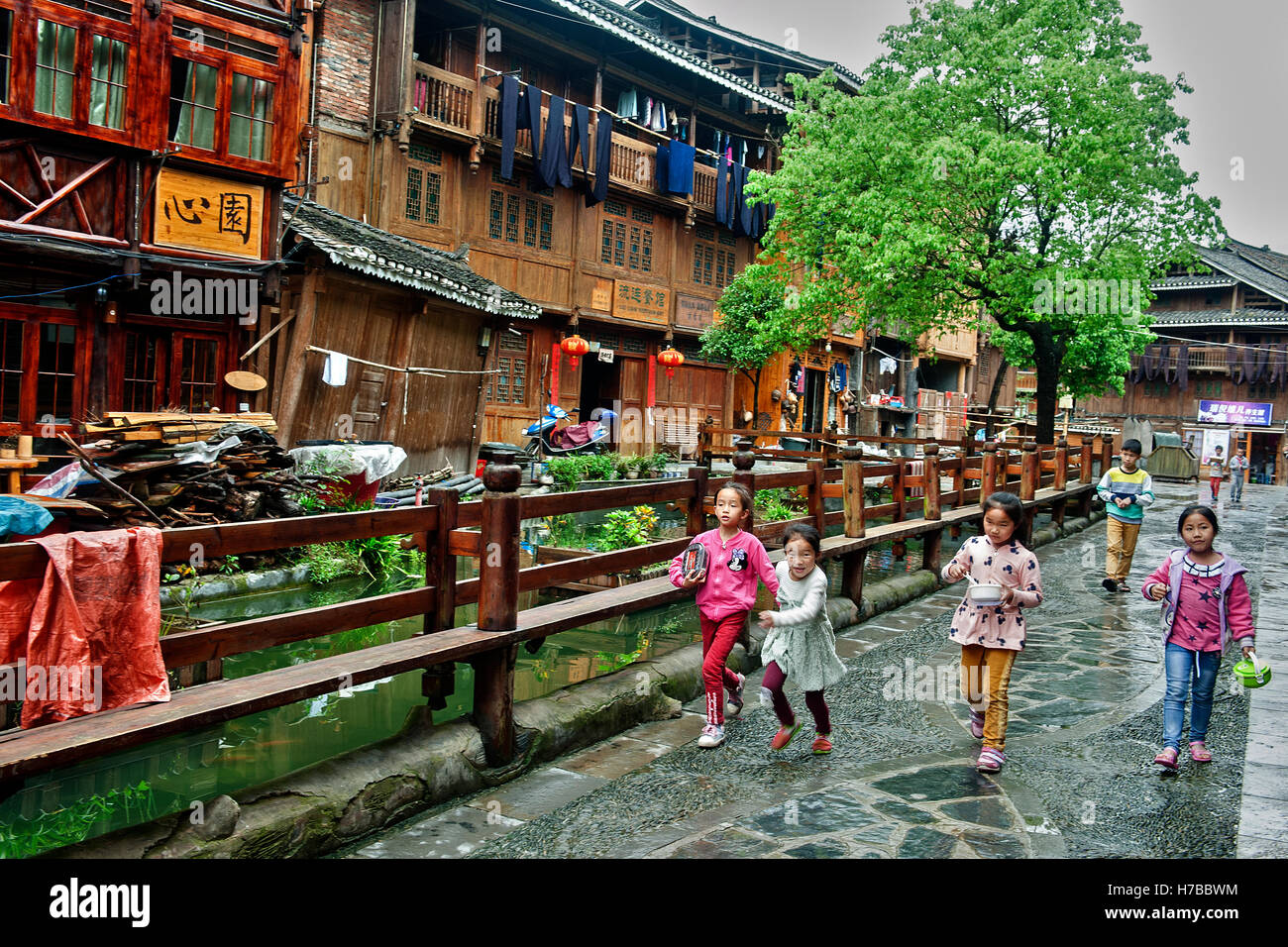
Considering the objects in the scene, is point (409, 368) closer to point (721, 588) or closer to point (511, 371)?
point (511, 371)

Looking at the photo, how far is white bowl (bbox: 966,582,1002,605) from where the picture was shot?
A: 5.55 metres

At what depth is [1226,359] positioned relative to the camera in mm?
43250

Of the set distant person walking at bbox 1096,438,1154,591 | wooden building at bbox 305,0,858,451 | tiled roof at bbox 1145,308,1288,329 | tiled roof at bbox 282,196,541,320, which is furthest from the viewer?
tiled roof at bbox 1145,308,1288,329

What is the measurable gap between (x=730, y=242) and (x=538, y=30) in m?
8.53

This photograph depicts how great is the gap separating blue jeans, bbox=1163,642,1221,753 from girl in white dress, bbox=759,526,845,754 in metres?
1.82

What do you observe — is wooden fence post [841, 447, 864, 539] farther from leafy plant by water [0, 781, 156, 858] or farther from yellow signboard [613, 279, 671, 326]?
yellow signboard [613, 279, 671, 326]

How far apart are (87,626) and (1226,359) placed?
47.6m

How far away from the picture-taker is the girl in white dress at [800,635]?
565cm

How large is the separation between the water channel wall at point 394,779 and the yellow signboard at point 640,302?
59.3 feet

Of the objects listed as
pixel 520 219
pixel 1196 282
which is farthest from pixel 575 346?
pixel 1196 282

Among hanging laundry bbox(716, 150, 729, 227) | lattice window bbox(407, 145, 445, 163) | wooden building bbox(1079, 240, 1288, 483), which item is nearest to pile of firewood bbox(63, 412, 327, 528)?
lattice window bbox(407, 145, 445, 163)

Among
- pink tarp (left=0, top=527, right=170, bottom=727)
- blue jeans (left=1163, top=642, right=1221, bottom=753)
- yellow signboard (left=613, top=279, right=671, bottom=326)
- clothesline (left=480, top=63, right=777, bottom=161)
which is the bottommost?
blue jeans (left=1163, top=642, right=1221, bottom=753)

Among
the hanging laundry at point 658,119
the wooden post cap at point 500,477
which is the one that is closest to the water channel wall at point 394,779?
the wooden post cap at point 500,477

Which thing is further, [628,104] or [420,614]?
[628,104]
